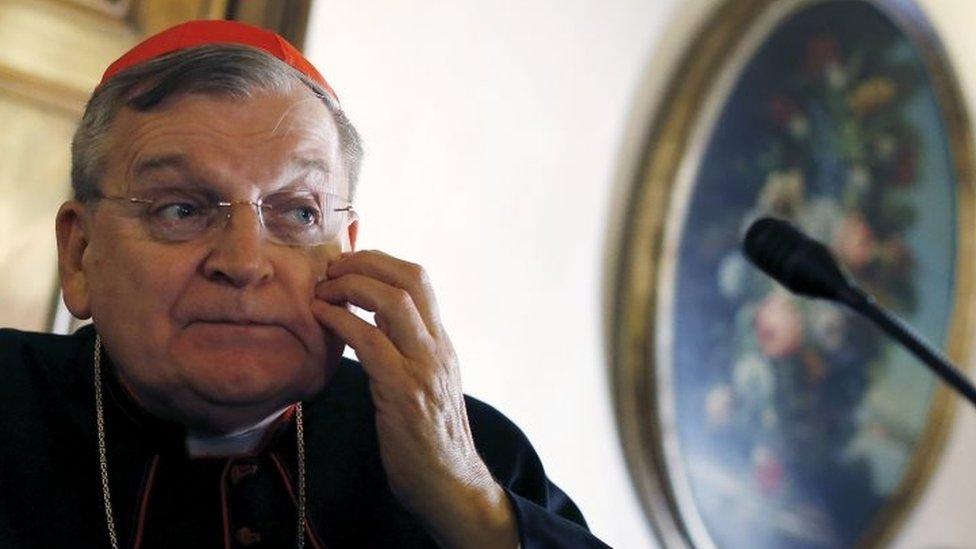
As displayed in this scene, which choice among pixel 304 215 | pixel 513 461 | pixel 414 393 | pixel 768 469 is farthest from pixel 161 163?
pixel 768 469

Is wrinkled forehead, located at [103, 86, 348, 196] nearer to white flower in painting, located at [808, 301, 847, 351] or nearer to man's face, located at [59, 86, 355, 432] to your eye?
man's face, located at [59, 86, 355, 432]

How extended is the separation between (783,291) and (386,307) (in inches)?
85.5

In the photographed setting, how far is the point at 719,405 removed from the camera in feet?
12.1

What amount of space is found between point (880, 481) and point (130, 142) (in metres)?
2.47

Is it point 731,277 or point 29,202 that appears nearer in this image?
point 29,202

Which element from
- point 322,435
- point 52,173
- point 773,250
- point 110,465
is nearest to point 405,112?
point 52,173

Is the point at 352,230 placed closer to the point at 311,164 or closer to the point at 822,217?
the point at 311,164

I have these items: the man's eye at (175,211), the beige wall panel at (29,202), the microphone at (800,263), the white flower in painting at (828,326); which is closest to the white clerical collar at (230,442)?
the man's eye at (175,211)

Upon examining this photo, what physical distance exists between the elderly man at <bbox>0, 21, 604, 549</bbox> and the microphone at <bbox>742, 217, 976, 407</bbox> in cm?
46

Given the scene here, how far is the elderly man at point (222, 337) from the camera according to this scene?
5.53 ft

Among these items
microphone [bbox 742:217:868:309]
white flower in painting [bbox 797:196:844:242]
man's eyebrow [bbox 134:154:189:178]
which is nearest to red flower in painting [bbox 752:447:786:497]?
white flower in painting [bbox 797:196:844:242]

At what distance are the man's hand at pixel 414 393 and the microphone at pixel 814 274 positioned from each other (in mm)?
438

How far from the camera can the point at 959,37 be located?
364 cm

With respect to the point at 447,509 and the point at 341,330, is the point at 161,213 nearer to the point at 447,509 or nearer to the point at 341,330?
the point at 341,330
